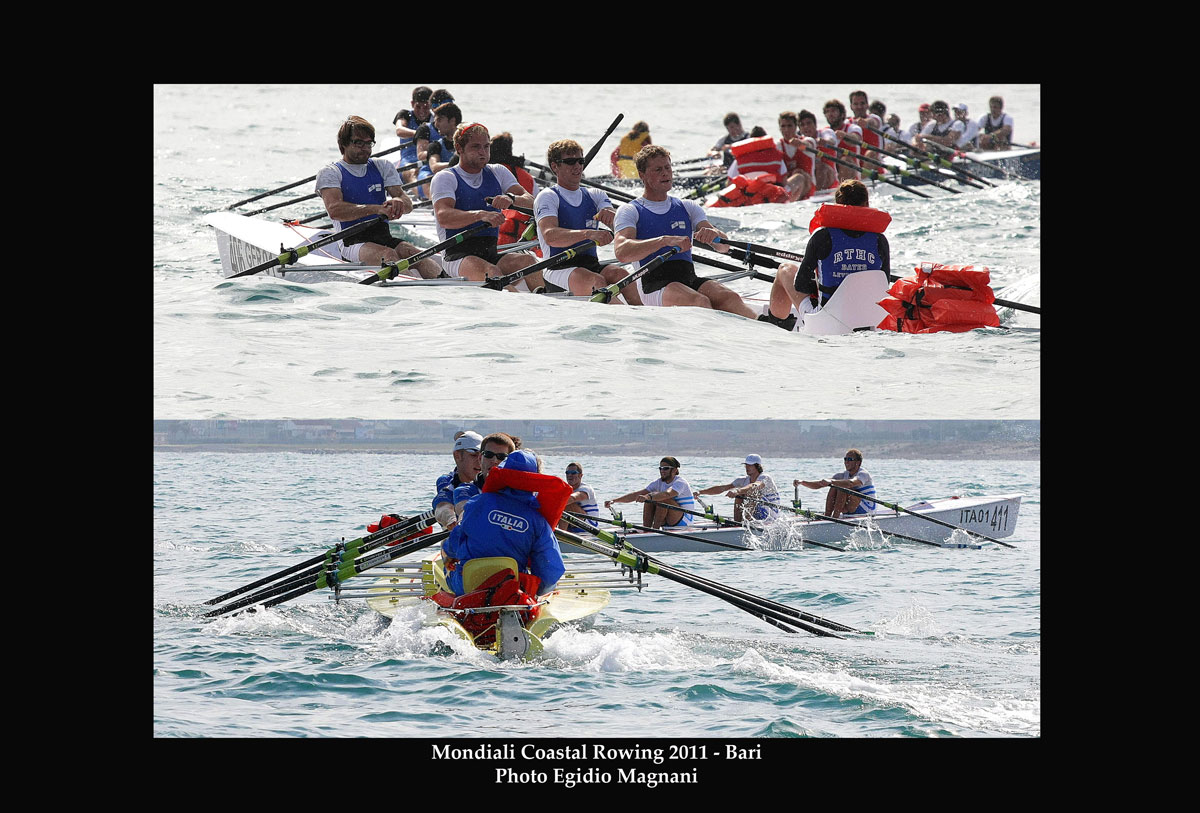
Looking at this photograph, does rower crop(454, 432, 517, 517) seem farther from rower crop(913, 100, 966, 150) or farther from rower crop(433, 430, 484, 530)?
rower crop(913, 100, 966, 150)

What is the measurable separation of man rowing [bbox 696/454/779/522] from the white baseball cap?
14.0 ft

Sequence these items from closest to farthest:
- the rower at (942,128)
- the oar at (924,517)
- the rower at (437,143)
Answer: the rower at (437,143) → the oar at (924,517) → the rower at (942,128)

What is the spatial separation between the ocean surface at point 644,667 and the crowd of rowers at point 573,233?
1.72m

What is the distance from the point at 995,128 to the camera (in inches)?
679

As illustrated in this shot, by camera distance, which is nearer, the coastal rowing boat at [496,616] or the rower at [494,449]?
the coastal rowing boat at [496,616]

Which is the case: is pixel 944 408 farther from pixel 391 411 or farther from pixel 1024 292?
pixel 1024 292

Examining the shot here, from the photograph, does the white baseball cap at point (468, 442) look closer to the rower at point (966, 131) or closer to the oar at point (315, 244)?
the oar at point (315, 244)

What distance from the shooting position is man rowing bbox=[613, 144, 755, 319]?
6.09m

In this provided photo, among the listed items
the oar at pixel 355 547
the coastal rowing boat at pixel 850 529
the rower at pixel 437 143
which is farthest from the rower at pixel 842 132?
the oar at pixel 355 547

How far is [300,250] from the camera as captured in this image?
21.5 ft

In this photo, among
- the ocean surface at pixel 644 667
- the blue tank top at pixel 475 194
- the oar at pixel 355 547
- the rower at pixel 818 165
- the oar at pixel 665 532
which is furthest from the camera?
the rower at pixel 818 165

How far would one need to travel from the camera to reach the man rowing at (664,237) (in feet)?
20.0

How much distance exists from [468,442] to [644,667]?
5.46ft

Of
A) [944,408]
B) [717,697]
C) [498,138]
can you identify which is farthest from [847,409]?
[498,138]
